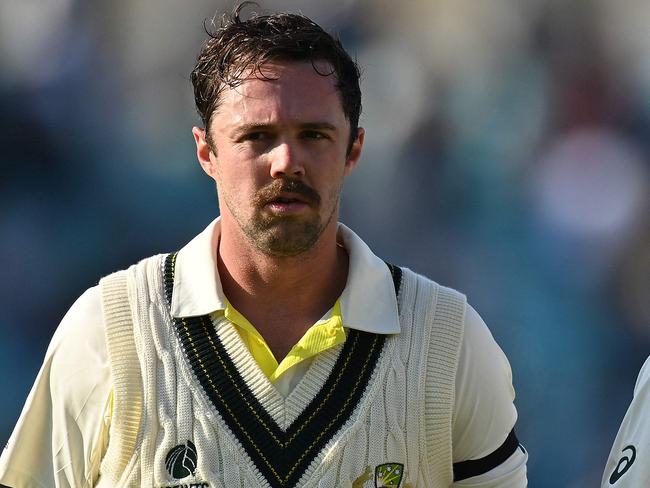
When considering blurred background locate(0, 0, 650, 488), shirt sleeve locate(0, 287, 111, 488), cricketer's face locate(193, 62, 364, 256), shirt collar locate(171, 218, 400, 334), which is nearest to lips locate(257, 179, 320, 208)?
cricketer's face locate(193, 62, 364, 256)

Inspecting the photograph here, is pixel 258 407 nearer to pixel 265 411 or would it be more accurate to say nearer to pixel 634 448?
pixel 265 411

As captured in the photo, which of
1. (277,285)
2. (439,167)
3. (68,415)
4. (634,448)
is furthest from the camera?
(439,167)

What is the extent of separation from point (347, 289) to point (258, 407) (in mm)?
307

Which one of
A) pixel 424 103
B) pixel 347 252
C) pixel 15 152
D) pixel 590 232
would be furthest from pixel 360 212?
pixel 347 252

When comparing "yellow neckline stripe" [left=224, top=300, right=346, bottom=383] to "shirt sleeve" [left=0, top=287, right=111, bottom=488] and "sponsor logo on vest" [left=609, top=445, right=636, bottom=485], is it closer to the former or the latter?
"shirt sleeve" [left=0, top=287, right=111, bottom=488]

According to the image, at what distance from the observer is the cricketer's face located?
203 centimetres

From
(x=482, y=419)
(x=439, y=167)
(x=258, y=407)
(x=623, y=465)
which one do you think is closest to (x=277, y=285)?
(x=258, y=407)

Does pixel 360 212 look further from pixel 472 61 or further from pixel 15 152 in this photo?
pixel 15 152

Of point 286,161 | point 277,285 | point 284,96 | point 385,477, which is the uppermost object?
point 284,96

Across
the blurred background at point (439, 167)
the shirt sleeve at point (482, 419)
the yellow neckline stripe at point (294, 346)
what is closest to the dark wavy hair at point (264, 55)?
the yellow neckline stripe at point (294, 346)

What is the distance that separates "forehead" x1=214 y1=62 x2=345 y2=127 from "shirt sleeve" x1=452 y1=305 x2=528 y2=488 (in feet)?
1.72

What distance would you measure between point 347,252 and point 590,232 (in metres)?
1.77

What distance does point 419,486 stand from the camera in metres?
2.09

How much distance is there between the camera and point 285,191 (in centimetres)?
202
